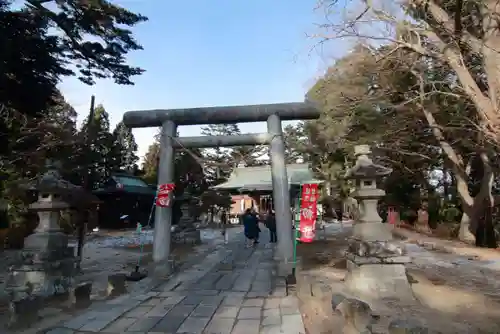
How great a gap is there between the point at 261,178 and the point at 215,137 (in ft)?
50.5

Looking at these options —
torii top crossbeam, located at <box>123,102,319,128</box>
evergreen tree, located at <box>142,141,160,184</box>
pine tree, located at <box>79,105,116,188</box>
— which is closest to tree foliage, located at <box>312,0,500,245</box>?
torii top crossbeam, located at <box>123,102,319,128</box>

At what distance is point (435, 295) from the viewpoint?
7.47m

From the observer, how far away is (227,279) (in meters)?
8.90

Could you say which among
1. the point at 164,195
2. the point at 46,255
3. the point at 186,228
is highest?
the point at 164,195

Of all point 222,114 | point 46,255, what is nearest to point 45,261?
point 46,255

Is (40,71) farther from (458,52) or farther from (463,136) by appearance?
(463,136)

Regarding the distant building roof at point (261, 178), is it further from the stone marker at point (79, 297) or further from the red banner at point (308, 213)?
the stone marker at point (79, 297)

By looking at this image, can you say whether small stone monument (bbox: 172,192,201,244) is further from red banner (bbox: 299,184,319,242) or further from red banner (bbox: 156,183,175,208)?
red banner (bbox: 299,184,319,242)

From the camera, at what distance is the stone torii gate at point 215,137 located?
31.4 ft

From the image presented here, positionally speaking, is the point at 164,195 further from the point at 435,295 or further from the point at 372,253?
the point at 435,295

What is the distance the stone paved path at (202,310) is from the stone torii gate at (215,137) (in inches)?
63.9

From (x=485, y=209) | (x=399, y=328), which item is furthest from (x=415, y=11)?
(x=485, y=209)

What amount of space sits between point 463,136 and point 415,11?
8852 millimetres

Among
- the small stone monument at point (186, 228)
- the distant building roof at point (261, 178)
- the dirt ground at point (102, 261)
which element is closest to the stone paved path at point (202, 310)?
the dirt ground at point (102, 261)
